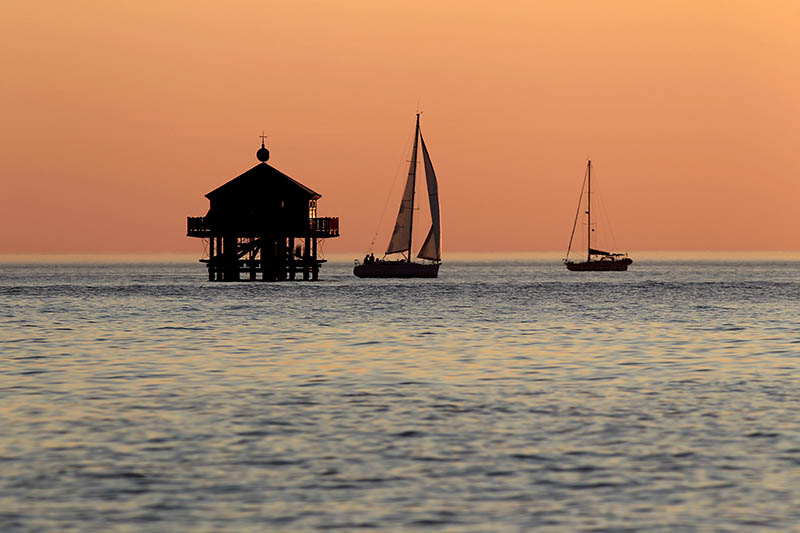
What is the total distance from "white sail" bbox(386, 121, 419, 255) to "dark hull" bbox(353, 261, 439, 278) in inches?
206

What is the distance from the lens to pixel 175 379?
2719cm

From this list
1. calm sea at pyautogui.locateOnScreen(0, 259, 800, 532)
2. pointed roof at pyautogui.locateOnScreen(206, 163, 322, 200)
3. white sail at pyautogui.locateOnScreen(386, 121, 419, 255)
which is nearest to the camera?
calm sea at pyautogui.locateOnScreen(0, 259, 800, 532)

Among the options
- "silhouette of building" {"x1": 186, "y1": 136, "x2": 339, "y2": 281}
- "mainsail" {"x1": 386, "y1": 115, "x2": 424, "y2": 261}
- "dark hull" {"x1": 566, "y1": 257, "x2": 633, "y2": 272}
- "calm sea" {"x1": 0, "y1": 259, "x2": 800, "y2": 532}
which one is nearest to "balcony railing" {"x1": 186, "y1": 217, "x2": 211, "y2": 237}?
"silhouette of building" {"x1": 186, "y1": 136, "x2": 339, "y2": 281}

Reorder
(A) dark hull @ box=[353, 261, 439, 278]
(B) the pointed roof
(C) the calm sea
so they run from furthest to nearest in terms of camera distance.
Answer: (A) dark hull @ box=[353, 261, 439, 278]
(B) the pointed roof
(C) the calm sea

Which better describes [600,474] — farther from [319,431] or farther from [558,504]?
[319,431]

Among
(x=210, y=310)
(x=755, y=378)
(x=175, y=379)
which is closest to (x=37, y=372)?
(x=175, y=379)

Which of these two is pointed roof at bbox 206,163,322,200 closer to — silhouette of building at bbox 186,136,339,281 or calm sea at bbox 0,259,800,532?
silhouette of building at bbox 186,136,339,281

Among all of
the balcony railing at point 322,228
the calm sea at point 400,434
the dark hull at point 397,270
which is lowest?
the calm sea at point 400,434

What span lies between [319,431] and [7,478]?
5.25 meters

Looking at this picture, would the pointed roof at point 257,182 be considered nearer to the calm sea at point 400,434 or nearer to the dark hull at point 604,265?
the calm sea at point 400,434

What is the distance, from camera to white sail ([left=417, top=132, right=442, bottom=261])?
11194 cm

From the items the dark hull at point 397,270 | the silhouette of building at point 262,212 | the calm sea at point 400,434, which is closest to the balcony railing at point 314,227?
the silhouette of building at point 262,212

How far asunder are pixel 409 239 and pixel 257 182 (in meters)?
22.1

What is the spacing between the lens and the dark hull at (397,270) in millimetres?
124688
